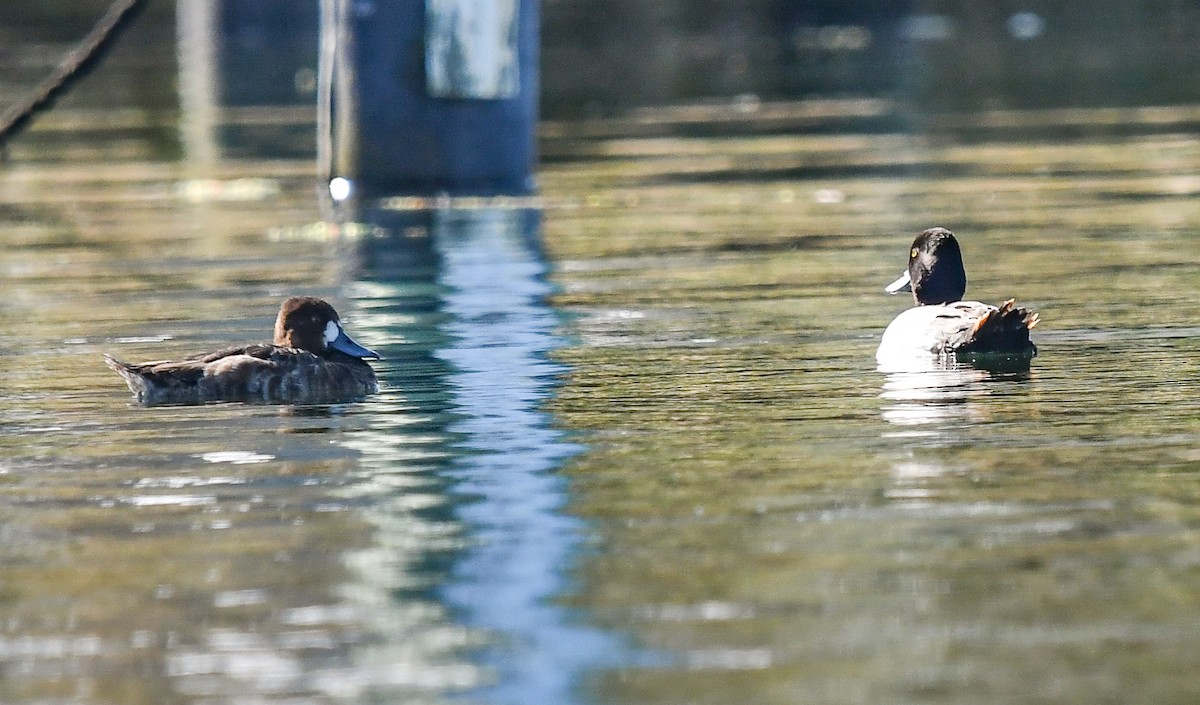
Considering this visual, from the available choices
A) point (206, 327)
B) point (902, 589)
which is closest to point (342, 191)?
point (206, 327)

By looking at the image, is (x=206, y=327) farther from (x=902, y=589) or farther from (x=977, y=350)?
(x=902, y=589)

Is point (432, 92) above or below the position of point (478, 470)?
above

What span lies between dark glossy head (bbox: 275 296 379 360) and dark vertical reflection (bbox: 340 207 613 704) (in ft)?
0.91

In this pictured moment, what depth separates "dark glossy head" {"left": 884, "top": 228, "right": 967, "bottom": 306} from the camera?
1323 centimetres

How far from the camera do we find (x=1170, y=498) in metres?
8.65

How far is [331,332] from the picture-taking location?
12.0 m

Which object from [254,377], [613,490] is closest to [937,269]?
[254,377]

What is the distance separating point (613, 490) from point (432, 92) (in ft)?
45.3

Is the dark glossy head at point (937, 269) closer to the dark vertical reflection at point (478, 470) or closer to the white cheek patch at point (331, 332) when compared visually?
the dark vertical reflection at point (478, 470)

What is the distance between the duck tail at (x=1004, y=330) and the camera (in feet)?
39.4

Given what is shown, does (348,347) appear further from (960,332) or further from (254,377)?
(960,332)

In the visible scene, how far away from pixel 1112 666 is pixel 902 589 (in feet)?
3.09

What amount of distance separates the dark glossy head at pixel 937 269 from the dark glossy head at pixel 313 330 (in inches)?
115

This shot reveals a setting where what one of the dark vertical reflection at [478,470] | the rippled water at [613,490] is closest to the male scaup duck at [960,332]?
the rippled water at [613,490]
